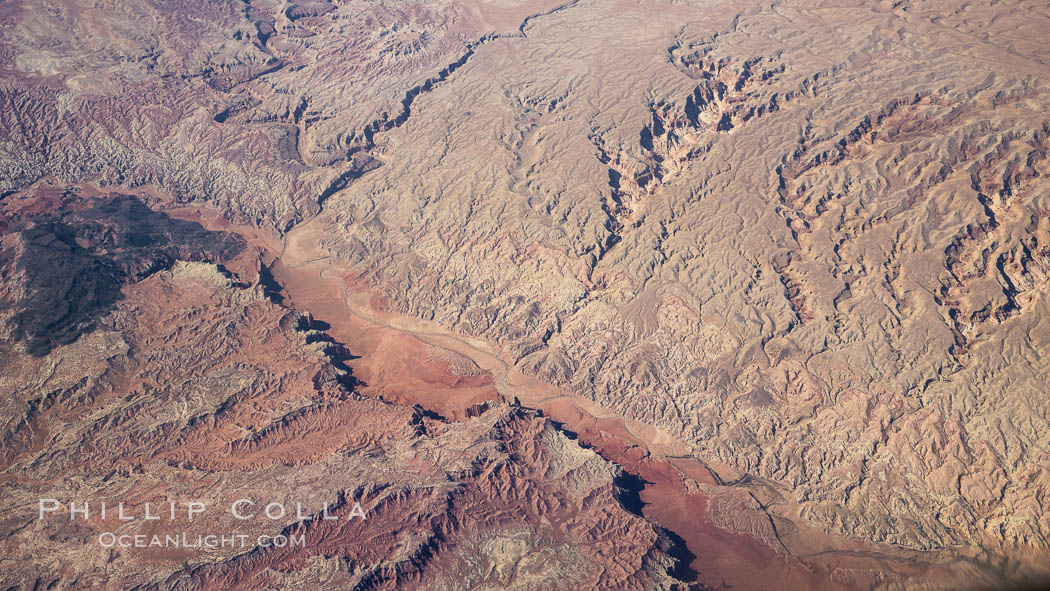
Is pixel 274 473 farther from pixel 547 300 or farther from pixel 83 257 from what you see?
pixel 83 257

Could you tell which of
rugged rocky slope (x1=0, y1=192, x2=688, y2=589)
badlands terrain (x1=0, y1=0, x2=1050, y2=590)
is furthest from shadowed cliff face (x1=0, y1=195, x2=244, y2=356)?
rugged rocky slope (x1=0, y1=192, x2=688, y2=589)

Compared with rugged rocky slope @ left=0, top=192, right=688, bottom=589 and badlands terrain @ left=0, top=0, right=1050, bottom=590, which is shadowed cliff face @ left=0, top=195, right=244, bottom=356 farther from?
rugged rocky slope @ left=0, top=192, right=688, bottom=589

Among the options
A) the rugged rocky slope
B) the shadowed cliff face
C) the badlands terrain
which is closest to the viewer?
the rugged rocky slope

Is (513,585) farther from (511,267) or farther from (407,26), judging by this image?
(407,26)

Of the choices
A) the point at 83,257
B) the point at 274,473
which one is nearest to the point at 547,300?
the point at 274,473

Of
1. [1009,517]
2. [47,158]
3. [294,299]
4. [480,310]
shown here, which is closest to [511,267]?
[480,310]

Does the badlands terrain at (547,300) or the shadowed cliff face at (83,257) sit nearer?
the badlands terrain at (547,300)

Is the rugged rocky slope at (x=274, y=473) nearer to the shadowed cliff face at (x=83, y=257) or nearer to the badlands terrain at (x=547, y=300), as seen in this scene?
the badlands terrain at (x=547, y=300)

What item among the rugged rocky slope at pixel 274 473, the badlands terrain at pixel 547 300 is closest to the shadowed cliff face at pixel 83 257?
the badlands terrain at pixel 547 300
